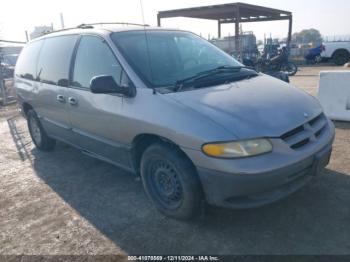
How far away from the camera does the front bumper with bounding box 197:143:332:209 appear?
8.63ft

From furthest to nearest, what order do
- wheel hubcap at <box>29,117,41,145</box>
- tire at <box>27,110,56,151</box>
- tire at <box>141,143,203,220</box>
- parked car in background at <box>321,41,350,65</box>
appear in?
1. parked car in background at <box>321,41,350,65</box>
2. wheel hubcap at <box>29,117,41,145</box>
3. tire at <box>27,110,56,151</box>
4. tire at <box>141,143,203,220</box>

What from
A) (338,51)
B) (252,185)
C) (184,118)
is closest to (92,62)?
(184,118)

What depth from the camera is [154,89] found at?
10.4 feet

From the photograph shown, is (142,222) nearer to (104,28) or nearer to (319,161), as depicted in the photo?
(319,161)

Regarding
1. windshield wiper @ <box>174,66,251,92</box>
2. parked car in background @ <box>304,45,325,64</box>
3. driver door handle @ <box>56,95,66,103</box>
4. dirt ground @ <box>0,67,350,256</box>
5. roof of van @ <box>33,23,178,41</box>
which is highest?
roof of van @ <box>33,23,178,41</box>

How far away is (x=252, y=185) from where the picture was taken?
2.64 meters

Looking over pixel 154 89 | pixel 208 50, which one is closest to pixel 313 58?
pixel 208 50

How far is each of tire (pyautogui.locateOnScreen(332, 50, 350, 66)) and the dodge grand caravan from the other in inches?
686

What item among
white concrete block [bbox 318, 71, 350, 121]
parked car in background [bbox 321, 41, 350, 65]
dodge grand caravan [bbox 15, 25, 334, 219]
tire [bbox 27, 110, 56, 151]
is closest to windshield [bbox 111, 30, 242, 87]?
dodge grand caravan [bbox 15, 25, 334, 219]

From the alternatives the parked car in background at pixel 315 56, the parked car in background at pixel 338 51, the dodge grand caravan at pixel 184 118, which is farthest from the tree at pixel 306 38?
the dodge grand caravan at pixel 184 118

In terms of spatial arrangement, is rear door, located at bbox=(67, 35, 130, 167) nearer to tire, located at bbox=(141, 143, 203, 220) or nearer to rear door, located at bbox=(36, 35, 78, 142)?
rear door, located at bbox=(36, 35, 78, 142)

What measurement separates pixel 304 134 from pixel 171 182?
1300 mm

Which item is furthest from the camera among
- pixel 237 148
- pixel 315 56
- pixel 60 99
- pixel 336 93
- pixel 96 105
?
pixel 315 56

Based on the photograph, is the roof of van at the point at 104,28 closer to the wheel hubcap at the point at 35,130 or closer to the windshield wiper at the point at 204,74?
the windshield wiper at the point at 204,74
